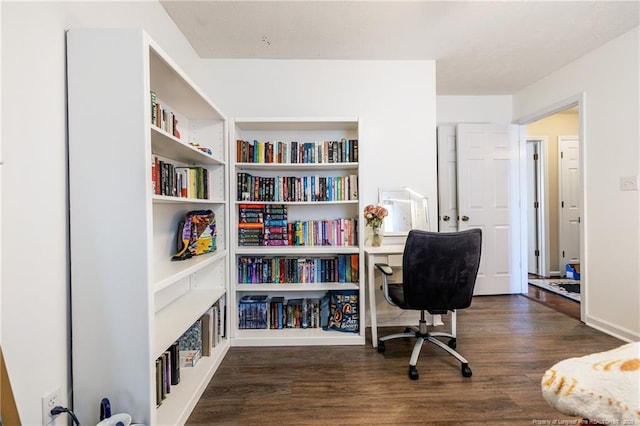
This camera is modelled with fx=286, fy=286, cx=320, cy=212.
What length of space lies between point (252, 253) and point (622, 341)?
9.76 ft

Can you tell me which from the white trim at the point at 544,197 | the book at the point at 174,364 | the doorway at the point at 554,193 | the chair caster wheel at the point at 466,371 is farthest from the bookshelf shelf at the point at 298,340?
the white trim at the point at 544,197

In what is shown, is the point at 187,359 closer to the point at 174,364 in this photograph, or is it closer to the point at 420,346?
the point at 174,364

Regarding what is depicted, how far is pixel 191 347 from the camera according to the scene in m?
1.92

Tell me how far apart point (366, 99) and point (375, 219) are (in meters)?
1.12

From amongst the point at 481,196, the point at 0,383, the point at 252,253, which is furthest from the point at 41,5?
the point at 481,196

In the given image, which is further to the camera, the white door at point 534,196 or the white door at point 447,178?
the white door at point 534,196

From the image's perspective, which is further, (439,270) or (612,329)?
(612,329)

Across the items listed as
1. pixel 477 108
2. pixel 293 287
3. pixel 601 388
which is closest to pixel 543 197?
pixel 477 108

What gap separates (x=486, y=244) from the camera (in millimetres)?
3398

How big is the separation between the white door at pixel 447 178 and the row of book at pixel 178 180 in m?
2.63

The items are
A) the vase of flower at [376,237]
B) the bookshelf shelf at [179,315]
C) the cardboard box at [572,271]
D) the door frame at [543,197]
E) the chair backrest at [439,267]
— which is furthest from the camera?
the door frame at [543,197]

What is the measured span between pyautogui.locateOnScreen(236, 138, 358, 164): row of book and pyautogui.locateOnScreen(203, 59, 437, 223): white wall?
1.15ft

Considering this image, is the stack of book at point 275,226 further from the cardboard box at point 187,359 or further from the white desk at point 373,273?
the cardboard box at point 187,359

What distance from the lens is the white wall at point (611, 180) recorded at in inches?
88.2
